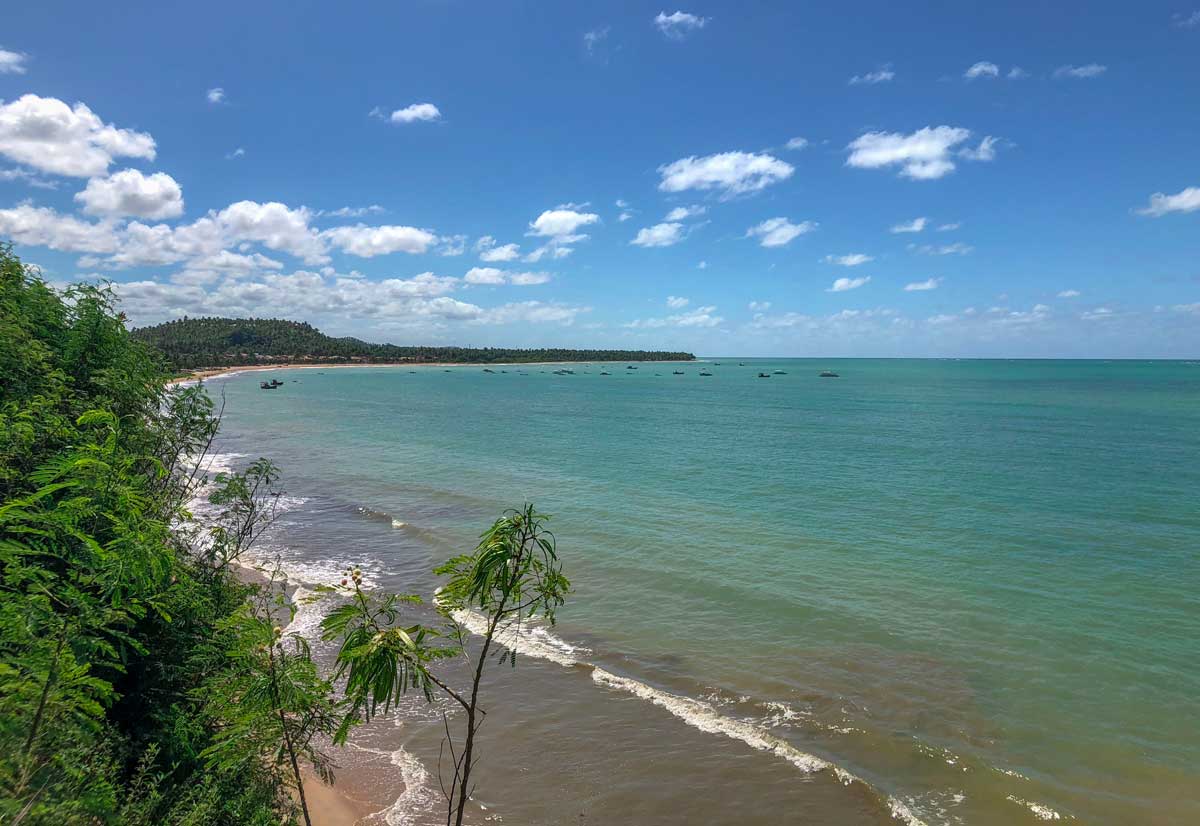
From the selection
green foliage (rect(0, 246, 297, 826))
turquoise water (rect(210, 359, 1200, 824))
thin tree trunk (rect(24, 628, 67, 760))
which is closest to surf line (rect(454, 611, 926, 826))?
turquoise water (rect(210, 359, 1200, 824))

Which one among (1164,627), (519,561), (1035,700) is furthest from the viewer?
(1164,627)

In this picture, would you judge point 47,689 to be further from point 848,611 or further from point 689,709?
point 848,611

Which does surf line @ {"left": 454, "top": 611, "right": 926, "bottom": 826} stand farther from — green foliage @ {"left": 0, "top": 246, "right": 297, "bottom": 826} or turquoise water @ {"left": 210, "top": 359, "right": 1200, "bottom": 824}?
green foliage @ {"left": 0, "top": 246, "right": 297, "bottom": 826}

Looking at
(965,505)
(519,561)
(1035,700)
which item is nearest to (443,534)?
(1035,700)

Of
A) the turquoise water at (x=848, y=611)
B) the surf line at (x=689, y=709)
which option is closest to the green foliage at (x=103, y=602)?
the surf line at (x=689, y=709)

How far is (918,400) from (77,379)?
113 meters

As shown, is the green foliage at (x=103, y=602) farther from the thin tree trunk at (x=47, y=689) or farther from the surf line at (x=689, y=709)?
the surf line at (x=689, y=709)

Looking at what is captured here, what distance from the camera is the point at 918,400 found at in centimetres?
10438

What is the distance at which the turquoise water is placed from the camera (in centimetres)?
1166

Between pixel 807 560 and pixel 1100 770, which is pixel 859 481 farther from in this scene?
pixel 1100 770

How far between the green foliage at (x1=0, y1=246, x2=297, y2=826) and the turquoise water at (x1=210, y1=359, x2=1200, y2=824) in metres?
5.10

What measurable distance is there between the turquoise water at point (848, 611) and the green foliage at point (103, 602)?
5.10 metres

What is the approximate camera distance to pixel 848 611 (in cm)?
1853

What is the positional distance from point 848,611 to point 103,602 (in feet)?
59.2
